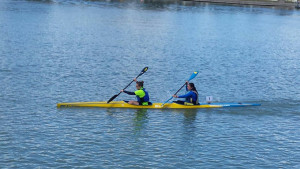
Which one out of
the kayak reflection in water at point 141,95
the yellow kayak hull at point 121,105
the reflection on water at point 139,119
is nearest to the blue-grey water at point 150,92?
the reflection on water at point 139,119

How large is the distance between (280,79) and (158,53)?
1478cm

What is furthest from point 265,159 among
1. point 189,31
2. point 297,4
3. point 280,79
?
point 297,4

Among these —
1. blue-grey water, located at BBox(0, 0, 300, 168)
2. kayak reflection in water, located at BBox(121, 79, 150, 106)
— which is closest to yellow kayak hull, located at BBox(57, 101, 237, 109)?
kayak reflection in water, located at BBox(121, 79, 150, 106)

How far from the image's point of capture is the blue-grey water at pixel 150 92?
74.9 ft

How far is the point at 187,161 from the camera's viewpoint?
2247 centimetres

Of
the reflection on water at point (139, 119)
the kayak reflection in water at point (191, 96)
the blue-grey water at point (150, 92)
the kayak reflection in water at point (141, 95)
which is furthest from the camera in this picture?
the kayak reflection in water at point (191, 96)

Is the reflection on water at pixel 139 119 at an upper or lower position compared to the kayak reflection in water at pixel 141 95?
lower

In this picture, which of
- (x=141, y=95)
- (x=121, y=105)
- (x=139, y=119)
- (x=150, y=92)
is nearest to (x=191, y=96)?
(x=141, y=95)

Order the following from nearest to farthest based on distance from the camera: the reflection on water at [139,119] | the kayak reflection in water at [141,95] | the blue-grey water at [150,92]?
the blue-grey water at [150,92]
the reflection on water at [139,119]
the kayak reflection in water at [141,95]

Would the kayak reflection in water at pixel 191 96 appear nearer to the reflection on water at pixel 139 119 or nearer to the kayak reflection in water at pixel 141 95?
the kayak reflection in water at pixel 141 95

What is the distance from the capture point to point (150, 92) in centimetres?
3394

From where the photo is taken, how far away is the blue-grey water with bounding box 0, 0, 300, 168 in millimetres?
22828

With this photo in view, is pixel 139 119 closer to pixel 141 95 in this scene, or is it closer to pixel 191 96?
pixel 141 95

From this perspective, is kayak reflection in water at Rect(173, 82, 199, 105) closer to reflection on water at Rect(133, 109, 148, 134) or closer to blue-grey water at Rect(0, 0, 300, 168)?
blue-grey water at Rect(0, 0, 300, 168)
